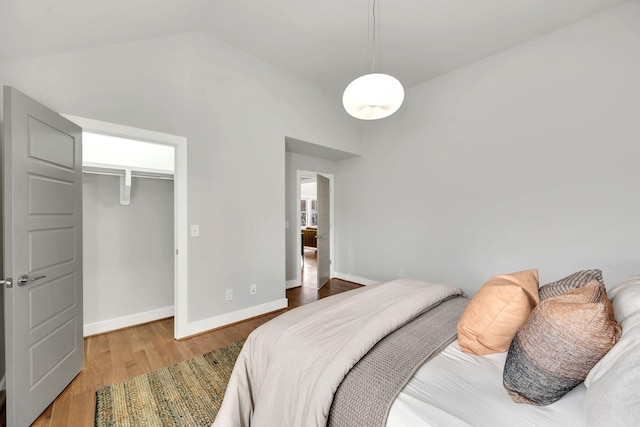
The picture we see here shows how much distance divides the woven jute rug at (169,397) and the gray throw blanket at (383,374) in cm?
111

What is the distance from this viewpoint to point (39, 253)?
1580mm

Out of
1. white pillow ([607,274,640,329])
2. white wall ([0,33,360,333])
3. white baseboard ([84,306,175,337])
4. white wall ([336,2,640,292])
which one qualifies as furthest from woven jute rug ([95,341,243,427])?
white wall ([336,2,640,292])

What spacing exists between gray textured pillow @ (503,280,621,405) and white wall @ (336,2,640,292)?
7.37 ft

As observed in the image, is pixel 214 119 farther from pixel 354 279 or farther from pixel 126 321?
pixel 354 279

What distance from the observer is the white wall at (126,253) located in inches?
101

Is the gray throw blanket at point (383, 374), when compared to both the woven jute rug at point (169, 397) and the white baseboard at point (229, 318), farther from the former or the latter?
the white baseboard at point (229, 318)

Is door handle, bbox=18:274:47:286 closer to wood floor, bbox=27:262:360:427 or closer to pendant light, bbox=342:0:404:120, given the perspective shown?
wood floor, bbox=27:262:360:427

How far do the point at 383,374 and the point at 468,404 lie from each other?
297mm

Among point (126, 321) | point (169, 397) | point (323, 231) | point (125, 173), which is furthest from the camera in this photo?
point (323, 231)

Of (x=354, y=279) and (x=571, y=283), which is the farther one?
(x=354, y=279)

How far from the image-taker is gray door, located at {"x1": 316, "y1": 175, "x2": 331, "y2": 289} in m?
4.46

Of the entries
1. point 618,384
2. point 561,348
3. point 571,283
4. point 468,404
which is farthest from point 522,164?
point 468,404

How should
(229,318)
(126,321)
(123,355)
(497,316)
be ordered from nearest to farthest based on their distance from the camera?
(497,316) < (123,355) < (126,321) < (229,318)

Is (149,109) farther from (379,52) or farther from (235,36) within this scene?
(379,52)
